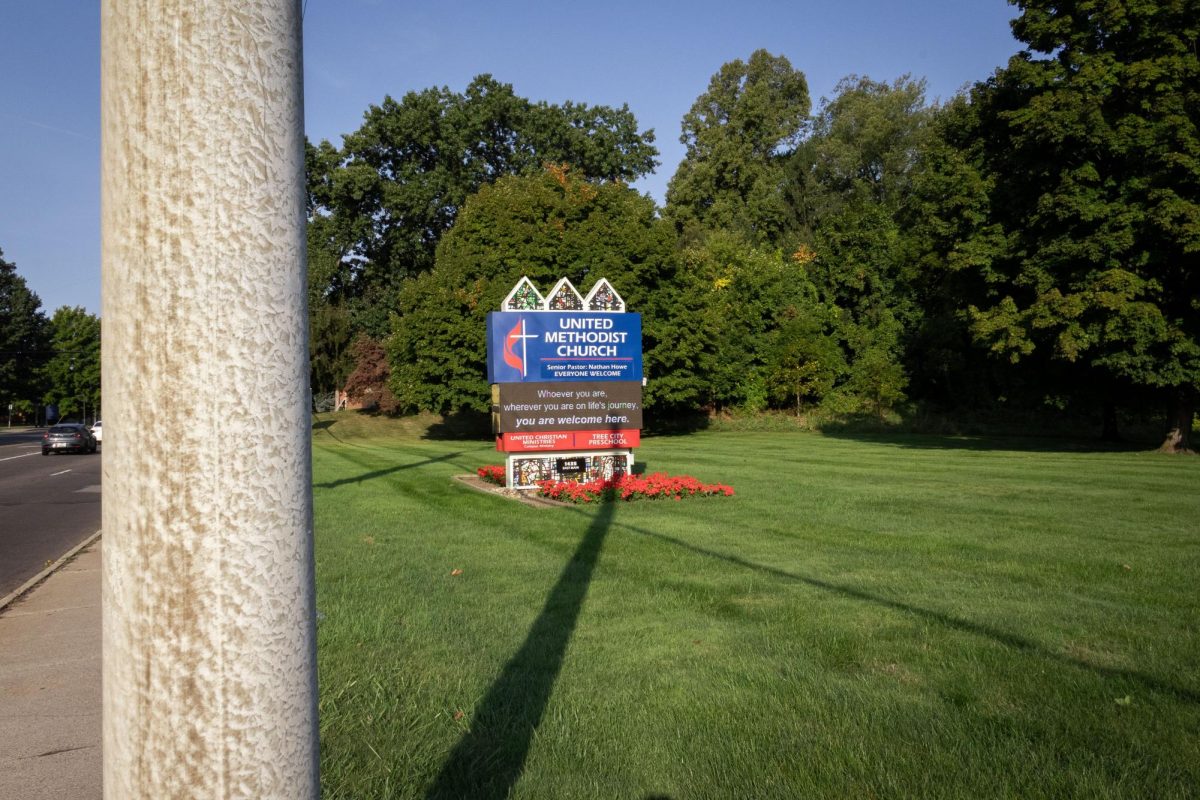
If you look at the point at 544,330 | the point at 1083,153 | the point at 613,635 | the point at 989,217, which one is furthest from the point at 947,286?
the point at 613,635

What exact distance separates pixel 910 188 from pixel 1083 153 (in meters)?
33.1

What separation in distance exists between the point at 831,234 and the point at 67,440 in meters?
40.9

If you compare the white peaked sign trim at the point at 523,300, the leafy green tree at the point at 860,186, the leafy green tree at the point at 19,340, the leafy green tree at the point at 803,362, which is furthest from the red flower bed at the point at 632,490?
the leafy green tree at the point at 19,340

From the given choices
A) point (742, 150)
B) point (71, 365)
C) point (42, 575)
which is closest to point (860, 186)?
point (742, 150)

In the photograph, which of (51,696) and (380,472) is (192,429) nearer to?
(51,696)

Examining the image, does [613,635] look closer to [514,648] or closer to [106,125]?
[514,648]

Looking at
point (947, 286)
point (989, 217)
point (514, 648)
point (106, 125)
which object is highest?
point (989, 217)

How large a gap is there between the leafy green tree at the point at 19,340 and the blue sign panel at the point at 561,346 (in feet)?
275

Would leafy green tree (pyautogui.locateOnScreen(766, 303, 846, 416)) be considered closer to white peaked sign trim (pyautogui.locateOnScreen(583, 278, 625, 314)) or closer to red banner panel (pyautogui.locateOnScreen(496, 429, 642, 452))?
white peaked sign trim (pyautogui.locateOnScreen(583, 278, 625, 314))

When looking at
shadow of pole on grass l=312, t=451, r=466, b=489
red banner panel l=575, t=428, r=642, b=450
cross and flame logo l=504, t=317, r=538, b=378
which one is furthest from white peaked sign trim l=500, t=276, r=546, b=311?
shadow of pole on grass l=312, t=451, r=466, b=489

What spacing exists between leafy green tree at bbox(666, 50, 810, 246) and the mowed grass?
4994 centimetres

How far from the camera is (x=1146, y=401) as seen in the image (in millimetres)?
29547

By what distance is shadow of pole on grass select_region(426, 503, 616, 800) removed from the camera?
3.97 meters

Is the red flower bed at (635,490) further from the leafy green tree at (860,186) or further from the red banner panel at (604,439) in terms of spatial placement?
the leafy green tree at (860,186)
